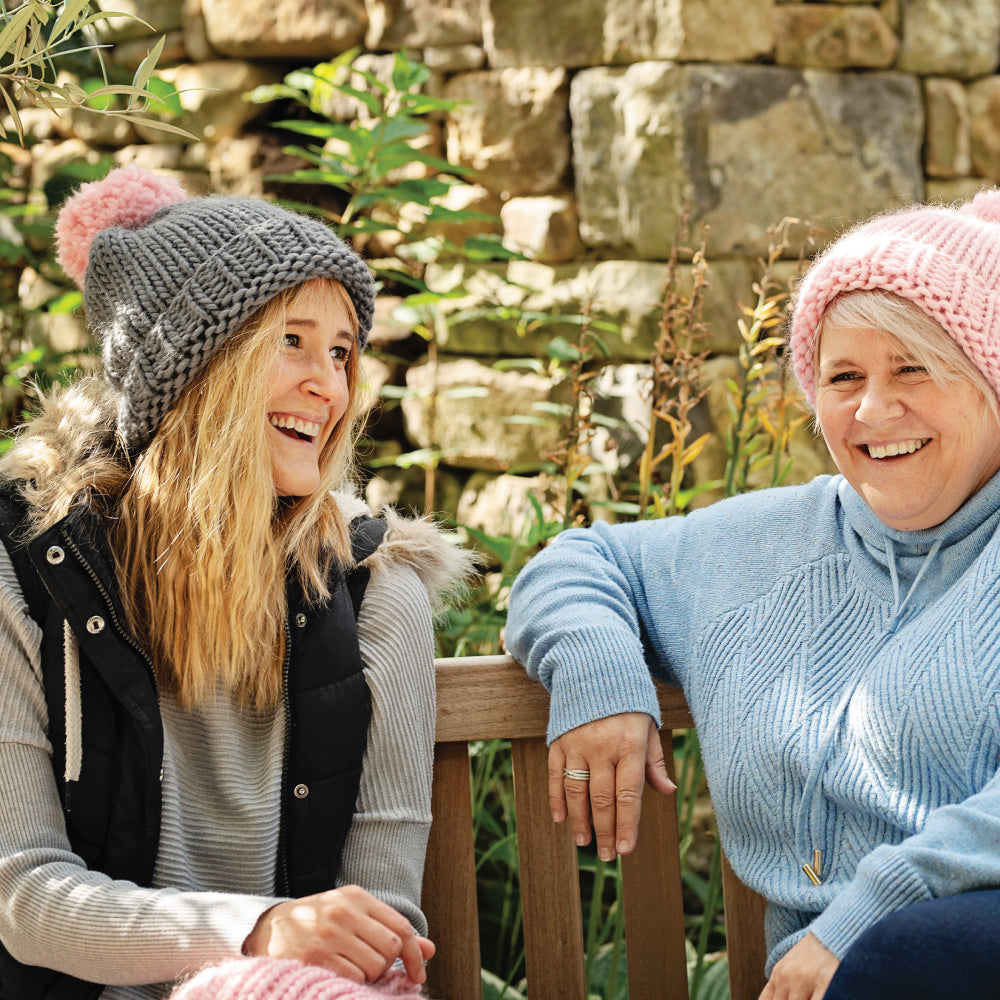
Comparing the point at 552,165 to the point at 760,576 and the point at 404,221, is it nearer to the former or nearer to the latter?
the point at 404,221

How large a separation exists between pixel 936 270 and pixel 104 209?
1156 millimetres

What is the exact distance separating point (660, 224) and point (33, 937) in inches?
90.2

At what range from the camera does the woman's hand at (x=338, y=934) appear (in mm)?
1326

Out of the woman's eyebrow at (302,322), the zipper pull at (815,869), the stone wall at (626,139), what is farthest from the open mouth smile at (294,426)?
the stone wall at (626,139)

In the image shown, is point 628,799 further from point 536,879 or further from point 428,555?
point 428,555

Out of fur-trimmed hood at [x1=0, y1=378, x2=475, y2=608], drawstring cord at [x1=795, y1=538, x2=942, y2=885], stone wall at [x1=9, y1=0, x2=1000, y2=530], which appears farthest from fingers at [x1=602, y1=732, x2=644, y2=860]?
stone wall at [x1=9, y1=0, x2=1000, y2=530]

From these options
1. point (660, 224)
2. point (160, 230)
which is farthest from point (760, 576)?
point (660, 224)

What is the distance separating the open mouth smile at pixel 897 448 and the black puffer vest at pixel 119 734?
31.0 inches

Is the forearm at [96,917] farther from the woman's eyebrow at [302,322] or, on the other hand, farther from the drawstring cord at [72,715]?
the woman's eyebrow at [302,322]

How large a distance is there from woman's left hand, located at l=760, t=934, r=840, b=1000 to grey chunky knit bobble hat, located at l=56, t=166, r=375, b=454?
1057mm

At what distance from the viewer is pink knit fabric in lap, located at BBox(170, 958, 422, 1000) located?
4.09 ft

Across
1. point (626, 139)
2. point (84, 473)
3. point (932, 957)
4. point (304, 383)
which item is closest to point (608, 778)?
point (932, 957)

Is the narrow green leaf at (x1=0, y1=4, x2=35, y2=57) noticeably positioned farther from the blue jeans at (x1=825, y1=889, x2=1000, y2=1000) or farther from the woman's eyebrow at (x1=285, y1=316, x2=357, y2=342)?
the blue jeans at (x1=825, y1=889, x2=1000, y2=1000)

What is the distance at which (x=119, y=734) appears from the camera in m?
1.51
